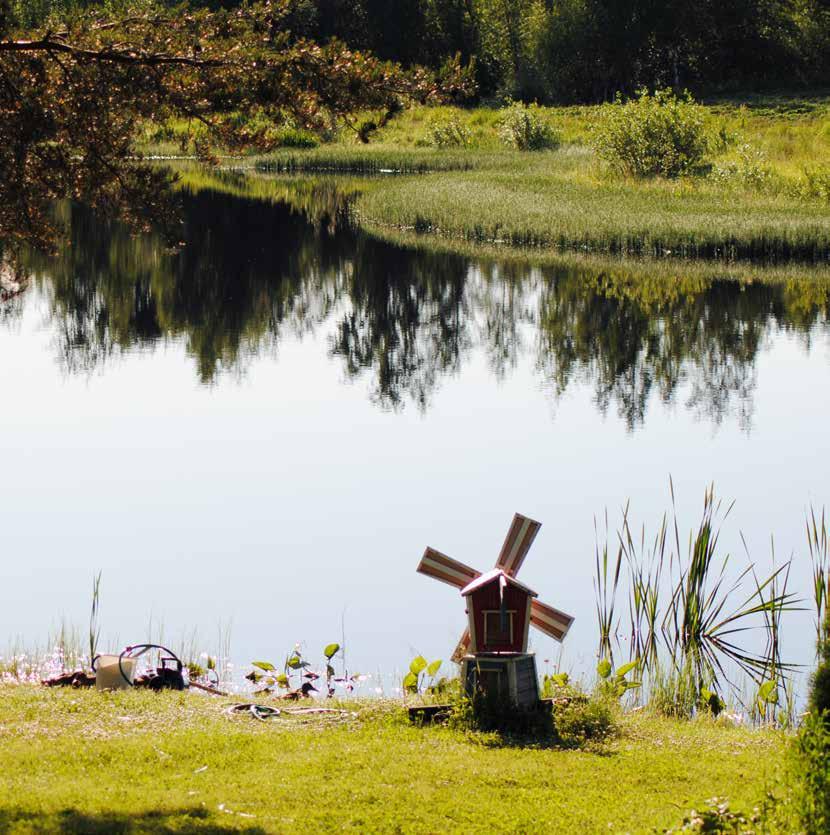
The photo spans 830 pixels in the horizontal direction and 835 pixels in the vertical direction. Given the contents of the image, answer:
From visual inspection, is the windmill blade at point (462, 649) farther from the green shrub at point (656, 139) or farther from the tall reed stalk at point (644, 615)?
the green shrub at point (656, 139)

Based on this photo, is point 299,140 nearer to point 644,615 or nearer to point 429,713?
point 644,615

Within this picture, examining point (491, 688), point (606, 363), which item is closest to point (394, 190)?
point (606, 363)

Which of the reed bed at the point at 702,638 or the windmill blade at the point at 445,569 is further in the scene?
the reed bed at the point at 702,638

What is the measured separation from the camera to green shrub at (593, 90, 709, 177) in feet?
147

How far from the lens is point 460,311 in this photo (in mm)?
30281

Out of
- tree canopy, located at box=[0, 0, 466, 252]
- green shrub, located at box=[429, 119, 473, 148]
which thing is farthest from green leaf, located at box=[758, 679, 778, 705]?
green shrub, located at box=[429, 119, 473, 148]

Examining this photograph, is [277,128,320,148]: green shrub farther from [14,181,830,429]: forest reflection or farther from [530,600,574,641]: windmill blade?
[530,600,574,641]: windmill blade

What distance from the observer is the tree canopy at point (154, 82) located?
8.54 m

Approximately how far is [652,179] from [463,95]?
36498 mm

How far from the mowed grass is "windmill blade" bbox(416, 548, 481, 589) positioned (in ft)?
2.86

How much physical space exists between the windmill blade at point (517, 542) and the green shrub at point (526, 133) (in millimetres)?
53598

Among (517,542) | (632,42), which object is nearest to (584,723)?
(517,542)

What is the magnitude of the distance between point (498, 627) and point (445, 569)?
2.02ft

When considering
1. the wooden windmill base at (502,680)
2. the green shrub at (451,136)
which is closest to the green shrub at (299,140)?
the green shrub at (451,136)
